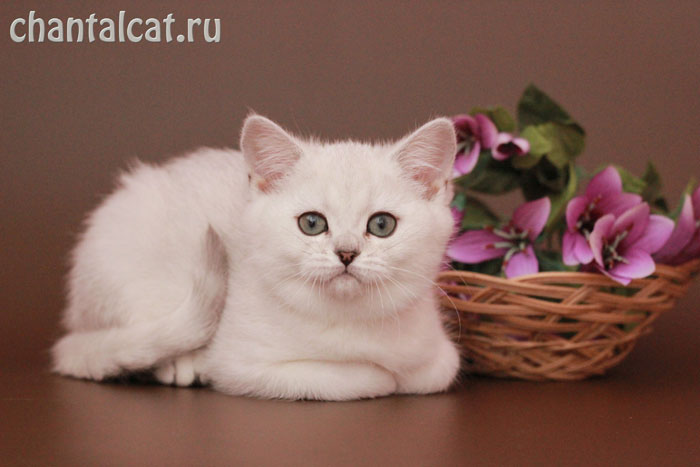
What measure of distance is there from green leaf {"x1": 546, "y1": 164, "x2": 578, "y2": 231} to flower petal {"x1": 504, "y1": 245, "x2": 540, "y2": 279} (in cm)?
12

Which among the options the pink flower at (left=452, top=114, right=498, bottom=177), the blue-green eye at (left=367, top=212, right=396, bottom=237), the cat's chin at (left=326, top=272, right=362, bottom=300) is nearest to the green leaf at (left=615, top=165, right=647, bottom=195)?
the pink flower at (left=452, top=114, right=498, bottom=177)

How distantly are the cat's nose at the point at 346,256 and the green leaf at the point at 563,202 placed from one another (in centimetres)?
83

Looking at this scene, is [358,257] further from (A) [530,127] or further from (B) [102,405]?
(A) [530,127]

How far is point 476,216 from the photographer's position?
2.62m

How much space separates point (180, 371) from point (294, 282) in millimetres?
482

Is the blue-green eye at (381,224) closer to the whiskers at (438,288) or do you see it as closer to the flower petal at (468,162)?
the whiskers at (438,288)

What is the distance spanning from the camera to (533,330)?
2.38 meters

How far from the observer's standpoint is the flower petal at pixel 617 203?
95.7 inches

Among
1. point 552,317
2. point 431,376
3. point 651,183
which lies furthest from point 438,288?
point 651,183

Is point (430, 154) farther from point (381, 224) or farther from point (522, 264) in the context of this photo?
point (522, 264)

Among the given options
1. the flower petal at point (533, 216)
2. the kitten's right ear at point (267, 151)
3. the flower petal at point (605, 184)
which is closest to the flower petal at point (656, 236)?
the flower petal at point (605, 184)

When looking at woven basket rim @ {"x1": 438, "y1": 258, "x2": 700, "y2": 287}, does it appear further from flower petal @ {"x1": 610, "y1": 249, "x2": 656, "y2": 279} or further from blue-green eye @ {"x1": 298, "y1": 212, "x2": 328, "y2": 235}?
blue-green eye @ {"x1": 298, "y1": 212, "x2": 328, "y2": 235}

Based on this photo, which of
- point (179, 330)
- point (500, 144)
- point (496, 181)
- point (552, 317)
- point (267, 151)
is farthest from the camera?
point (496, 181)

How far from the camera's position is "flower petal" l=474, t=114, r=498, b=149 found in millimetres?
2559
